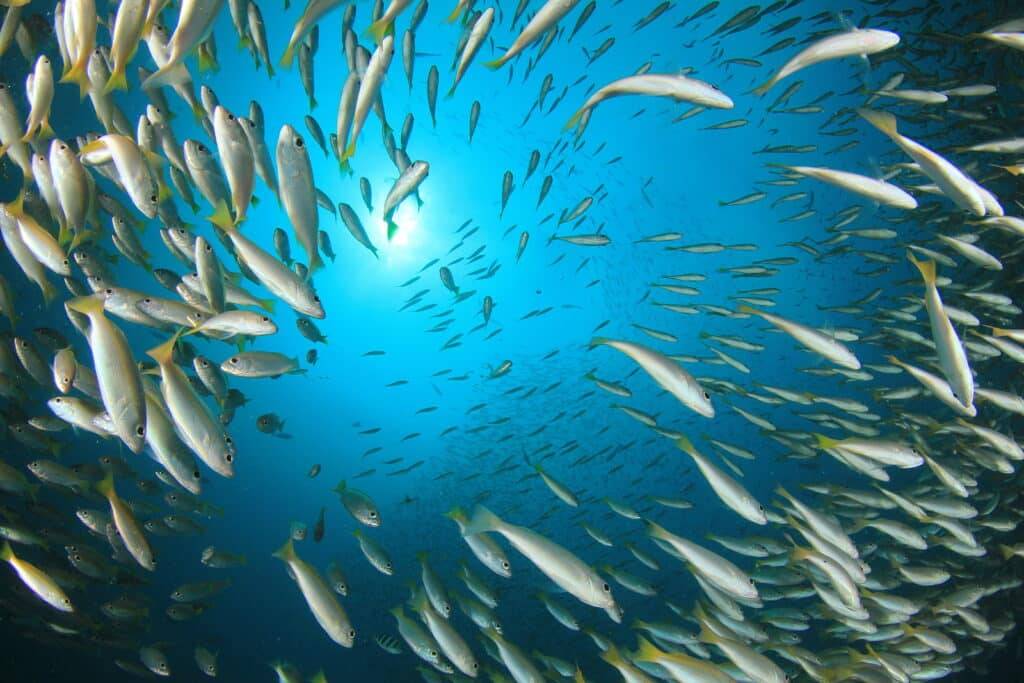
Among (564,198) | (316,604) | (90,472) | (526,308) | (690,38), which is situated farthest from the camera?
(526,308)

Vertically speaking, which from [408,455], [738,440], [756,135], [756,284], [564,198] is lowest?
[738,440]

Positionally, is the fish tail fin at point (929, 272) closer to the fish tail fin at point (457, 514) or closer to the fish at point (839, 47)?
the fish at point (839, 47)

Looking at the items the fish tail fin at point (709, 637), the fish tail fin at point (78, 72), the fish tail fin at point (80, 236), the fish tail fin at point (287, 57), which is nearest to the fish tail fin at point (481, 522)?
the fish tail fin at point (709, 637)

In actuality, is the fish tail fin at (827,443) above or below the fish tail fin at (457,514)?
below

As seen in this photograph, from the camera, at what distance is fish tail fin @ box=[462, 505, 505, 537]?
127 inches

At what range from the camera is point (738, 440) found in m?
29.2

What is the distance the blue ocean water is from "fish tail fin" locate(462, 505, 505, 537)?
3425 mm

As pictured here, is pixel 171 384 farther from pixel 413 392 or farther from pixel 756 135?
pixel 413 392

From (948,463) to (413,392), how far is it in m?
24.8

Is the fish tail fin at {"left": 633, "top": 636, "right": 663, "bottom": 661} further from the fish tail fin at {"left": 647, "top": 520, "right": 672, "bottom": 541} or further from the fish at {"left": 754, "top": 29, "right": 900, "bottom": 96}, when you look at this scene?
the fish at {"left": 754, "top": 29, "right": 900, "bottom": 96}

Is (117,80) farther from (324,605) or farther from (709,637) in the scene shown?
(709,637)

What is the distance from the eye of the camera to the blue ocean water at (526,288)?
35.5 feet

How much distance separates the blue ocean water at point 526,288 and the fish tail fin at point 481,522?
342cm

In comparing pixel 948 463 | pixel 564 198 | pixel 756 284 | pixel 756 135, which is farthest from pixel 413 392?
pixel 948 463
